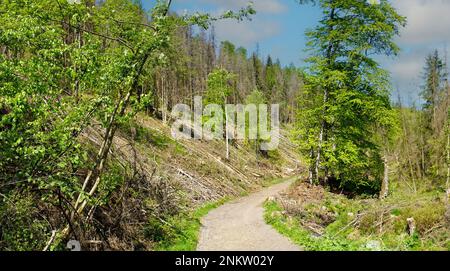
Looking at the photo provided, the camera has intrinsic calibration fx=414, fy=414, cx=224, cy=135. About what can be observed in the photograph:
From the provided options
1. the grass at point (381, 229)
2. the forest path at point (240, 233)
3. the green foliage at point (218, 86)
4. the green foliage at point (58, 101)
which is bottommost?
the forest path at point (240, 233)

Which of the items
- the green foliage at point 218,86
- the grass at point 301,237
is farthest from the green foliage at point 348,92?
the green foliage at point 218,86

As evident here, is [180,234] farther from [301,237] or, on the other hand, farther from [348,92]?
[348,92]

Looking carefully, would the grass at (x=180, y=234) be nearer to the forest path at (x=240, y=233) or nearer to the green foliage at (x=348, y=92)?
the forest path at (x=240, y=233)

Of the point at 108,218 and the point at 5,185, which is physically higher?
the point at 5,185

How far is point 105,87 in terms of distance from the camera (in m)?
9.27

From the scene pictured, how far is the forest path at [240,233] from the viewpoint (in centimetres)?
1181

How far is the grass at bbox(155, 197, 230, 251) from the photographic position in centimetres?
1193

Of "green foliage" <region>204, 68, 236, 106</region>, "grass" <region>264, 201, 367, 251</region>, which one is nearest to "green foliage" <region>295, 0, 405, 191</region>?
"grass" <region>264, 201, 367, 251</region>

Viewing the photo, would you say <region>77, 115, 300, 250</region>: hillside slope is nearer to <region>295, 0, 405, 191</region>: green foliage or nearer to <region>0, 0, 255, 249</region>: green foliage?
<region>0, 0, 255, 249</region>: green foliage

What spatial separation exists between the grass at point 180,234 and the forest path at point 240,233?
0.25 meters

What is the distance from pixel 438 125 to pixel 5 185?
43.4 metres

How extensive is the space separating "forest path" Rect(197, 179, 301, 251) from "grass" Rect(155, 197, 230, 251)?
25 cm
